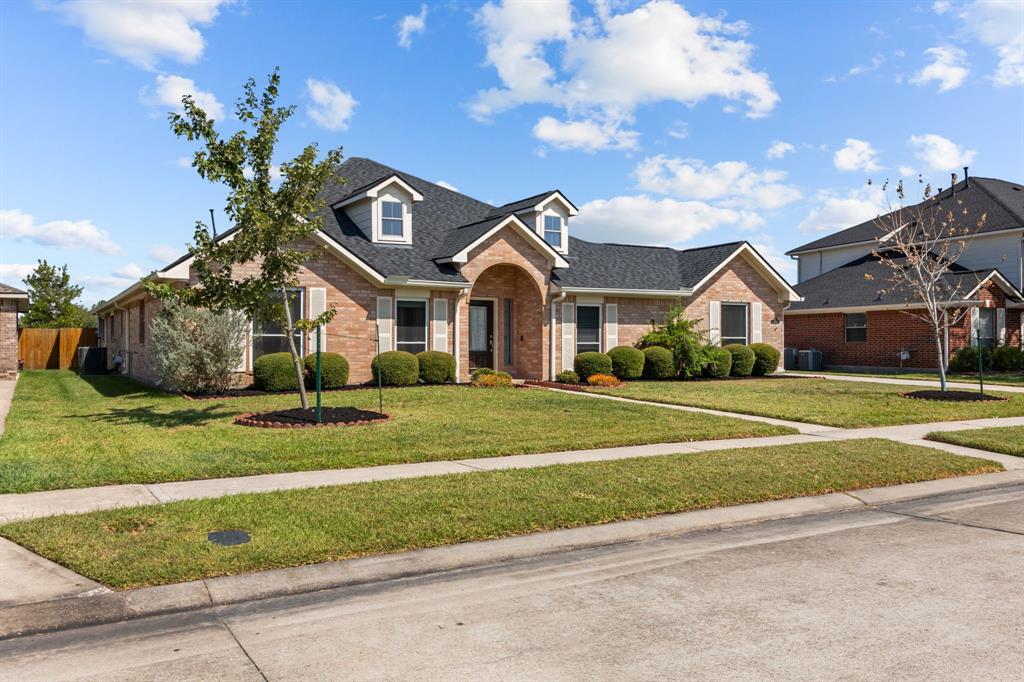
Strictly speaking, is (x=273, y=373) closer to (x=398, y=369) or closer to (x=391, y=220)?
(x=398, y=369)

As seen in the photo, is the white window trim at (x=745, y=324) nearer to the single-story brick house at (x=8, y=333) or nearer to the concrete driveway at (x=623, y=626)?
the concrete driveway at (x=623, y=626)

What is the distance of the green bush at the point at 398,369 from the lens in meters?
20.2

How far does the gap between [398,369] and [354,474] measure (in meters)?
11.1

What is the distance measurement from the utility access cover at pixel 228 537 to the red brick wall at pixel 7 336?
22.7m

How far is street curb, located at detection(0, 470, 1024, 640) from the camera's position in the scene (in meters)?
5.02

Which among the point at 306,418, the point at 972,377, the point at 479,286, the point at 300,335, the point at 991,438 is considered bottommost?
the point at 991,438

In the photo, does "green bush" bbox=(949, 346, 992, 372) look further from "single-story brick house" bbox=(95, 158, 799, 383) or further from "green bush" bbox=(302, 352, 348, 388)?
"green bush" bbox=(302, 352, 348, 388)

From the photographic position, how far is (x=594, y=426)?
13.5 metres

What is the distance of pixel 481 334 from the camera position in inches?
989

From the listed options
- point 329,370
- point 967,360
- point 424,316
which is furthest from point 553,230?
point 967,360

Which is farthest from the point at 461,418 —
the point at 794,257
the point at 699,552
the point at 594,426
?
the point at 794,257

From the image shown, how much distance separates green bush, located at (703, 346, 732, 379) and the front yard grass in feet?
49.4

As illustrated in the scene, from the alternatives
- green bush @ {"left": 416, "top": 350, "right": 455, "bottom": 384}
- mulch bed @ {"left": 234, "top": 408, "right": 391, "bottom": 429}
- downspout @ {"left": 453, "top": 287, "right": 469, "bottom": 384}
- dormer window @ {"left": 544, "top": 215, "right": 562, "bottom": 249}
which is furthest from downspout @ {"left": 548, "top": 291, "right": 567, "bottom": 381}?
mulch bed @ {"left": 234, "top": 408, "right": 391, "bottom": 429}

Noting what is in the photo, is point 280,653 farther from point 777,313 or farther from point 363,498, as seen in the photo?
point 777,313
